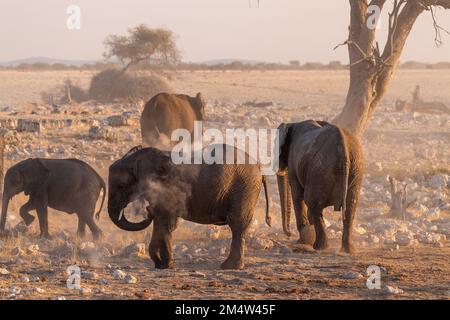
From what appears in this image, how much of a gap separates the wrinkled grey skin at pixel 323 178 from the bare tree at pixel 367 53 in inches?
169

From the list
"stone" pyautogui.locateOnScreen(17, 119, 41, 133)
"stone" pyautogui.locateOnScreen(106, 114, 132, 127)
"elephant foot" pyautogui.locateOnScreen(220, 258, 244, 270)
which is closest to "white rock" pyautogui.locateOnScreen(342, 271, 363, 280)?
"elephant foot" pyautogui.locateOnScreen(220, 258, 244, 270)

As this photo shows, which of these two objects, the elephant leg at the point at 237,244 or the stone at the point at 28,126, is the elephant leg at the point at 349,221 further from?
the stone at the point at 28,126

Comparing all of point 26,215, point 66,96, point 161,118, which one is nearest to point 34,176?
point 26,215

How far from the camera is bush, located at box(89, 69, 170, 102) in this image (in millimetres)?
28438

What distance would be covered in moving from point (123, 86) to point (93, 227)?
1799 cm

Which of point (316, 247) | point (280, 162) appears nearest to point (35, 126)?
point (280, 162)

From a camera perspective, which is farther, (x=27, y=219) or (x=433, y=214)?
(x=433, y=214)

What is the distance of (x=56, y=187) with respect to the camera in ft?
36.2

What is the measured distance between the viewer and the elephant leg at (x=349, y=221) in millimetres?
9875

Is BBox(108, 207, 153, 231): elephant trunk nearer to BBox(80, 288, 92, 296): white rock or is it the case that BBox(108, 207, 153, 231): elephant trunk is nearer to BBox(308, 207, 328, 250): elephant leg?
BBox(80, 288, 92, 296): white rock

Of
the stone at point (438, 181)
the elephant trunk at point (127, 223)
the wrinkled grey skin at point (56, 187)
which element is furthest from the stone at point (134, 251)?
the stone at point (438, 181)

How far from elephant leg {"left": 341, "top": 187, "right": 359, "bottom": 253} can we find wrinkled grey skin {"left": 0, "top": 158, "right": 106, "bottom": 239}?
2881mm

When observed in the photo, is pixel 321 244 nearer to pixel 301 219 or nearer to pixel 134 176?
pixel 301 219
